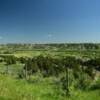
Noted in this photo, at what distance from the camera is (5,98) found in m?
13.2

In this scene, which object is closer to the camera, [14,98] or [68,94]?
[14,98]

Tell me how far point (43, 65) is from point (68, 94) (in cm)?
3601

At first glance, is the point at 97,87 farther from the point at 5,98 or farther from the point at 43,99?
the point at 5,98

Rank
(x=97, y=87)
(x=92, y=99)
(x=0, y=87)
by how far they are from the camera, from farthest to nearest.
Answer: (x=97, y=87) → (x=92, y=99) → (x=0, y=87)

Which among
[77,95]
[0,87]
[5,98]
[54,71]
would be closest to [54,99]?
[77,95]

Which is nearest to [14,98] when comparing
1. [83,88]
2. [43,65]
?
[83,88]

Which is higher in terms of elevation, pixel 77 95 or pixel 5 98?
pixel 5 98

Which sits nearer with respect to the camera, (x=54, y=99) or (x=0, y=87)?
(x=0, y=87)

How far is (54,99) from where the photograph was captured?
1898cm

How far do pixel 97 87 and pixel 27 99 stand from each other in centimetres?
1281

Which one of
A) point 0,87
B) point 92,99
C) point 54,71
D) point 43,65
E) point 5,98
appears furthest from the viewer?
point 43,65

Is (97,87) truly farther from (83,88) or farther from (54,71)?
(54,71)

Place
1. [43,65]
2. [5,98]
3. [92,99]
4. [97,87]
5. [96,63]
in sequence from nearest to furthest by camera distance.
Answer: [5,98], [92,99], [97,87], [43,65], [96,63]

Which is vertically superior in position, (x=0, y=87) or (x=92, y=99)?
(x=0, y=87)
